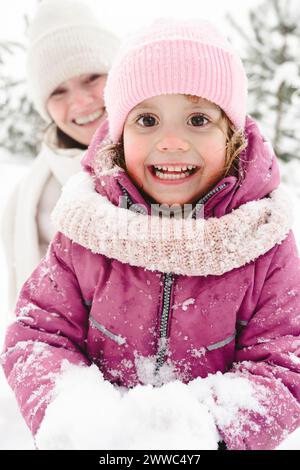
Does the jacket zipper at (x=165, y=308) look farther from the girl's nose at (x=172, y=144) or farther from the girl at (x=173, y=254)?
the girl's nose at (x=172, y=144)

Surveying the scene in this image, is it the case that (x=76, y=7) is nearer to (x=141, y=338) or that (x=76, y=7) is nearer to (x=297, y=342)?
(x=141, y=338)

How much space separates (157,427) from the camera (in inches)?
43.3

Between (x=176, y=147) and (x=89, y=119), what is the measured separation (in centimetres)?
127

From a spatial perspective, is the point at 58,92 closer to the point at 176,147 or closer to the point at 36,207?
the point at 36,207

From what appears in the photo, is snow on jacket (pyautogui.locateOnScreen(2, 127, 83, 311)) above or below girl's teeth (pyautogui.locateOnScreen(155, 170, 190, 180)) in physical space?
below

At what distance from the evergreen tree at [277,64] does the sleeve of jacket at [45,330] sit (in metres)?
6.03

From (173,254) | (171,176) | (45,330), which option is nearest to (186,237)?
(173,254)

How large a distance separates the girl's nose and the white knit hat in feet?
4.38

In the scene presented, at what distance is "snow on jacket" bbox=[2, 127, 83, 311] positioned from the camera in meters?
2.50

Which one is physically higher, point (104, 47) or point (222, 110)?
point (222, 110)

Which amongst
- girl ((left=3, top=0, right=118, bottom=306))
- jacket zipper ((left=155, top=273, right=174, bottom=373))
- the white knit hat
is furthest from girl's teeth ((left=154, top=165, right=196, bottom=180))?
the white knit hat

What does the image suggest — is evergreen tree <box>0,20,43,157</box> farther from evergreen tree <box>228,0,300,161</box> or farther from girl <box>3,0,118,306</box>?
girl <box>3,0,118,306</box>
